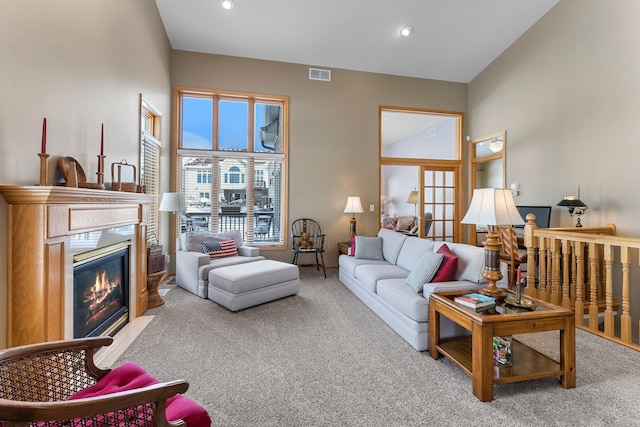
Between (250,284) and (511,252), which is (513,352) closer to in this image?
(511,252)

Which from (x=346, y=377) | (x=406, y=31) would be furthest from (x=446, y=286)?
(x=406, y=31)

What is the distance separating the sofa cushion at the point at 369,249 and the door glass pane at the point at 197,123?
3159 millimetres

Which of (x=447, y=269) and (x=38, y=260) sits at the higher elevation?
(x=38, y=260)

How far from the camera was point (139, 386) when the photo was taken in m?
1.34

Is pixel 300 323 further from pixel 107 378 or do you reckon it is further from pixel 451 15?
pixel 451 15

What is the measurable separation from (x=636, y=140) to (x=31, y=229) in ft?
19.1

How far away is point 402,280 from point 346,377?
4.35ft

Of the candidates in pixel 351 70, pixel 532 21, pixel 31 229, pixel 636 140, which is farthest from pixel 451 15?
pixel 31 229

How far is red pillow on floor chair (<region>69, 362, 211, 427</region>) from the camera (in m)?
1.19

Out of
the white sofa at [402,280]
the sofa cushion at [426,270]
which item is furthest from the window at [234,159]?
the sofa cushion at [426,270]

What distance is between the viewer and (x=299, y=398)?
6.41 ft

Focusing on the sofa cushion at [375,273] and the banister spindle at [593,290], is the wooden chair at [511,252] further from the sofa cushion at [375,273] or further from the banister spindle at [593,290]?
the sofa cushion at [375,273]

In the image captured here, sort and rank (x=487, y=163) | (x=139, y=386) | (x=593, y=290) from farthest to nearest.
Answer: (x=487, y=163)
(x=593, y=290)
(x=139, y=386)

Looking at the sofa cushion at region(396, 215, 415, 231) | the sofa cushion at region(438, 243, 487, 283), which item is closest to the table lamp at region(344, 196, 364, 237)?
the sofa cushion at region(396, 215, 415, 231)
